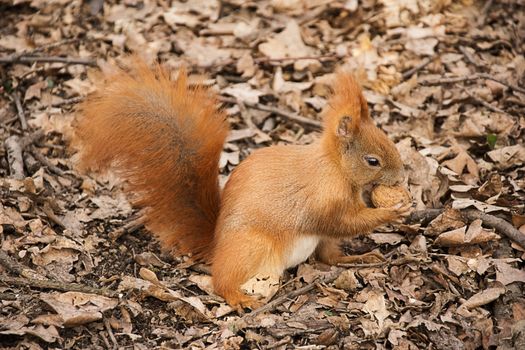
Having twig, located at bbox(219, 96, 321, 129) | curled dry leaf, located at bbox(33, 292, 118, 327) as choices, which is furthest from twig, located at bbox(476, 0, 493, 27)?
curled dry leaf, located at bbox(33, 292, 118, 327)

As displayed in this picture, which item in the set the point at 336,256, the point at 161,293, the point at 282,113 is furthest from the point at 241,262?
the point at 282,113

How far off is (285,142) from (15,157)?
5.87 ft

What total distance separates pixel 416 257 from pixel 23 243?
211cm

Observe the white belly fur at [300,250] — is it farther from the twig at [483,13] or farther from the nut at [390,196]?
the twig at [483,13]

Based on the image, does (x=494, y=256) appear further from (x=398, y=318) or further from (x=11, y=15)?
(x=11, y=15)

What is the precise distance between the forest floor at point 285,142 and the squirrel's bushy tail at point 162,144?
12.7 inches

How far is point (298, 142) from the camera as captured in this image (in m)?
4.45

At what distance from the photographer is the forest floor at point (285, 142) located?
302cm

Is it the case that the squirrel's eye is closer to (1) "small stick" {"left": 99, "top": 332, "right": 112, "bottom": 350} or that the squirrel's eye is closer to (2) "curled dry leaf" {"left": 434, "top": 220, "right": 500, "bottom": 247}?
(2) "curled dry leaf" {"left": 434, "top": 220, "right": 500, "bottom": 247}

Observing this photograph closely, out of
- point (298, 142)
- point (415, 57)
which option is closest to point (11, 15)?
point (298, 142)

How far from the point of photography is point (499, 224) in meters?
3.38

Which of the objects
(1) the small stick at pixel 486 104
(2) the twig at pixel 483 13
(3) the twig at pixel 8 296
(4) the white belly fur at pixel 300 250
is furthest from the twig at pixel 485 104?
(3) the twig at pixel 8 296

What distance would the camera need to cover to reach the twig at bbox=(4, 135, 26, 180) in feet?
12.8

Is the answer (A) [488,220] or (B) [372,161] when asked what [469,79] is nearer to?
(A) [488,220]
